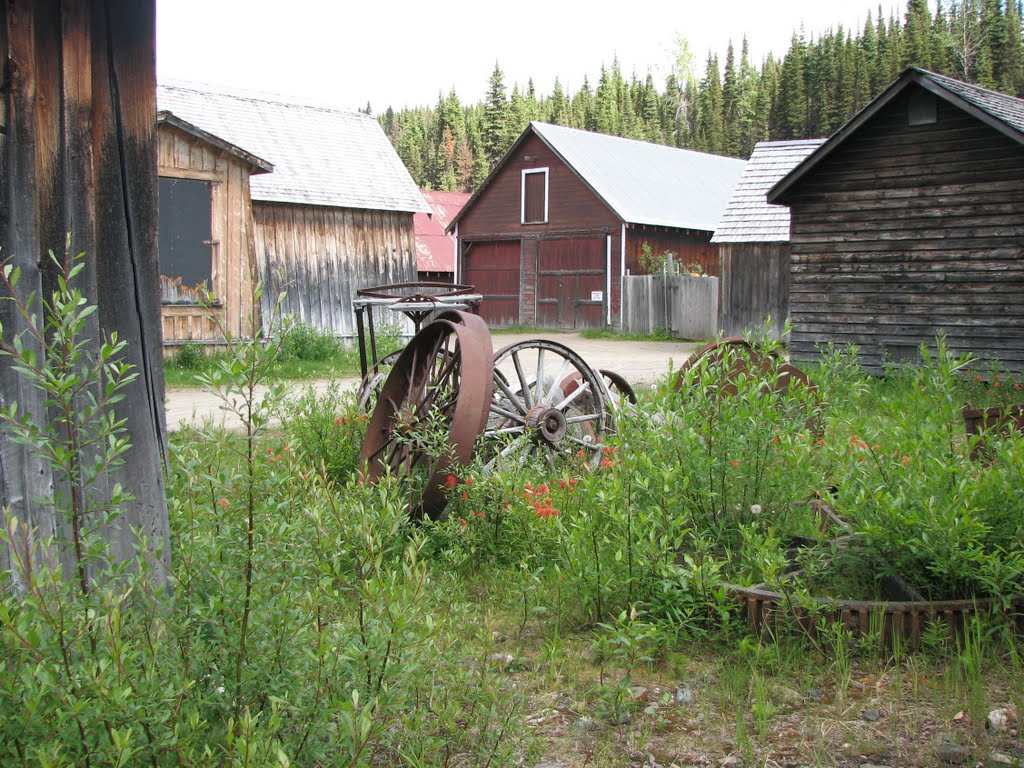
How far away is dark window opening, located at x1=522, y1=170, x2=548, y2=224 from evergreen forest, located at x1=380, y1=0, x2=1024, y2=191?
3073 cm

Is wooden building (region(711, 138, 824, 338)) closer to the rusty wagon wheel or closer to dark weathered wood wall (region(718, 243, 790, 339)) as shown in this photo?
dark weathered wood wall (region(718, 243, 790, 339))

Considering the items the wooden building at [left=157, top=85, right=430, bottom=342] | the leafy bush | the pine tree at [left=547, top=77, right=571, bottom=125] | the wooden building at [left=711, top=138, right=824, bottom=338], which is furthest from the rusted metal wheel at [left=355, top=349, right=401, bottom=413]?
the pine tree at [left=547, top=77, right=571, bottom=125]

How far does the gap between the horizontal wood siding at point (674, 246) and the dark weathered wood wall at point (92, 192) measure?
2675cm

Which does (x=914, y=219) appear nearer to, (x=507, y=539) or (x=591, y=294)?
(x=507, y=539)

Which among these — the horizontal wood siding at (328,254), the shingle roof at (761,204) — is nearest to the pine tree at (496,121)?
the shingle roof at (761,204)

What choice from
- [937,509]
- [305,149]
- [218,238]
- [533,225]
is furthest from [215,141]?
[533,225]

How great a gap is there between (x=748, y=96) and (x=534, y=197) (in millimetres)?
55898

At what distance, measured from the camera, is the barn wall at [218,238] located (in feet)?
52.4

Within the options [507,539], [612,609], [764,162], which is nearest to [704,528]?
[612,609]

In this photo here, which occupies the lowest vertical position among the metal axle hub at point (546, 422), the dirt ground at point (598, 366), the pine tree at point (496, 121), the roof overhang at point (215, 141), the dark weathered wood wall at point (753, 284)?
the dirt ground at point (598, 366)

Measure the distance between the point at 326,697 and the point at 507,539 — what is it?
2.62 meters

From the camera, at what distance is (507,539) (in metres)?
5.05

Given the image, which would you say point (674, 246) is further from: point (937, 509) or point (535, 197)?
point (937, 509)

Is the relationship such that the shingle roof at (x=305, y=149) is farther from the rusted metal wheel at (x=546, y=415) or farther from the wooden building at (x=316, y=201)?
the rusted metal wheel at (x=546, y=415)
